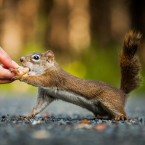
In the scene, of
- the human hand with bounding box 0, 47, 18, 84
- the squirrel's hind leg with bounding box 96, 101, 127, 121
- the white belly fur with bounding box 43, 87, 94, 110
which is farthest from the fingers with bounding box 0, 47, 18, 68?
the squirrel's hind leg with bounding box 96, 101, 127, 121

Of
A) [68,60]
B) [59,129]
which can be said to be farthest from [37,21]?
[59,129]

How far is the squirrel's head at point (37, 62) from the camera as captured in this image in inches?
161

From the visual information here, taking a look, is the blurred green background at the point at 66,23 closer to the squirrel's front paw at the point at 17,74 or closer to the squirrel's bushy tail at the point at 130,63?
the squirrel's bushy tail at the point at 130,63

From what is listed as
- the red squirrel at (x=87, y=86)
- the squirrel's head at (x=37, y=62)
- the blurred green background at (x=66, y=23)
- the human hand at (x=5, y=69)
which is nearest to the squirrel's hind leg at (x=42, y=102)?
the red squirrel at (x=87, y=86)

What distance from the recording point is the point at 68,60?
1148 centimetres

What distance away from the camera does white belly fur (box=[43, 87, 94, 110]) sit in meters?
3.88

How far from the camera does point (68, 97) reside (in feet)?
12.7

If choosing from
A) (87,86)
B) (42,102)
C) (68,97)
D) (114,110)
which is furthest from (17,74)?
(114,110)

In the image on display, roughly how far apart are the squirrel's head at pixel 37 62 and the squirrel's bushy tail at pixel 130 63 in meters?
0.91

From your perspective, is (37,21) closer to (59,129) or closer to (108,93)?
(108,93)

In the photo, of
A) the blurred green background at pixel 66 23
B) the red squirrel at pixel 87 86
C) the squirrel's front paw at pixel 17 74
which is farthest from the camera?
the blurred green background at pixel 66 23

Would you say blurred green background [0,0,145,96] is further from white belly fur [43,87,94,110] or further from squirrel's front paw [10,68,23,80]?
squirrel's front paw [10,68,23,80]

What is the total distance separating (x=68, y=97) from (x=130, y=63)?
0.90 meters

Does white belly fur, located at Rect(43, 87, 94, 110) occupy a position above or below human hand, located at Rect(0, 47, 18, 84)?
below
